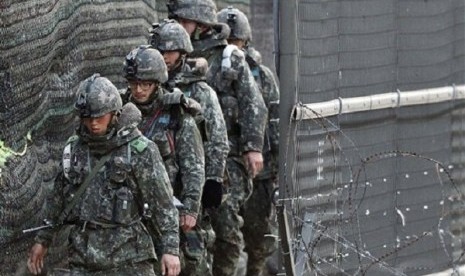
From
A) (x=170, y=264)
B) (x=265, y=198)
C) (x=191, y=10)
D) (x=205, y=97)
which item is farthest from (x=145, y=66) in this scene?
(x=265, y=198)

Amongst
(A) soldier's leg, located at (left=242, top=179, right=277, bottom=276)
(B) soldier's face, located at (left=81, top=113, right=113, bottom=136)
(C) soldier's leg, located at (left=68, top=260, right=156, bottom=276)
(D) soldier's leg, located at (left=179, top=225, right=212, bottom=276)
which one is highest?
(B) soldier's face, located at (left=81, top=113, right=113, bottom=136)

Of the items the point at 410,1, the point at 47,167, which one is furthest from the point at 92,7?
the point at 410,1

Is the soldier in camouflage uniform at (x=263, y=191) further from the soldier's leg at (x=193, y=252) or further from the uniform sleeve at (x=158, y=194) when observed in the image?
the uniform sleeve at (x=158, y=194)

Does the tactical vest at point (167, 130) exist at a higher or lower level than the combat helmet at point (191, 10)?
lower

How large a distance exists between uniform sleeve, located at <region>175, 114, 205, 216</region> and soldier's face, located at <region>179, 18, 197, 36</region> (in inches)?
63.1


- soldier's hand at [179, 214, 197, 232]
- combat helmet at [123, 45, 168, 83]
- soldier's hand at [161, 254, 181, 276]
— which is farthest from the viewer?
soldier's hand at [179, 214, 197, 232]

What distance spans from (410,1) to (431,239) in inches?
70.3

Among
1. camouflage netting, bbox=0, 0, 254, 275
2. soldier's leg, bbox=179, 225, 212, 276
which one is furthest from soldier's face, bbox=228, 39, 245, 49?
soldier's leg, bbox=179, 225, 212, 276

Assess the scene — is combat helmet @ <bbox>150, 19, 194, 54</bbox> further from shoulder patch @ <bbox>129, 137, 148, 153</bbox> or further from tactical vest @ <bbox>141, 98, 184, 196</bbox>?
shoulder patch @ <bbox>129, 137, 148, 153</bbox>

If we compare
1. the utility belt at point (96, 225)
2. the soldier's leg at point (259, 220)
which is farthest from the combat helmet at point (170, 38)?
the soldier's leg at point (259, 220)

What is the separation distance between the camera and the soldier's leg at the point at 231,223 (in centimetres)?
1479

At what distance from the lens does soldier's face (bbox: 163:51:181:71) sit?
13.2 m

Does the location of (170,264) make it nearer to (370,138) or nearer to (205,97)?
(370,138)

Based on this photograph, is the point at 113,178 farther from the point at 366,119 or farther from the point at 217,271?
the point at 217,271
